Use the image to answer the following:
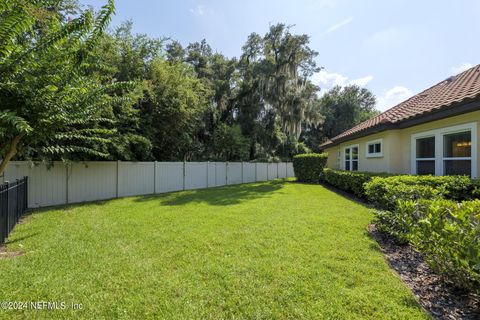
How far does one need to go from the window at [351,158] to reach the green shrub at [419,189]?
22.7 feet

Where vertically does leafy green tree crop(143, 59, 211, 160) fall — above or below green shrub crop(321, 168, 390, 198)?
above

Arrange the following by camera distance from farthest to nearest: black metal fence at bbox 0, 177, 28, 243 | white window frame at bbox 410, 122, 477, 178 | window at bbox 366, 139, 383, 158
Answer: window at bbox 366, 139, 383, 158, white window frame at bbox 410, 122, 477, 178, black metal fence at bbox 0, 177, 28, 243

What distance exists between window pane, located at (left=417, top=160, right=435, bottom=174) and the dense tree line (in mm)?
8759

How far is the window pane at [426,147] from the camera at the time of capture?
25.0ft

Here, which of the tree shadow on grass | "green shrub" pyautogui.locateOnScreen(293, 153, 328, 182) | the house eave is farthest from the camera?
"green shrub" pyautogui.locateOnScreen(293, 153, 328, 182)

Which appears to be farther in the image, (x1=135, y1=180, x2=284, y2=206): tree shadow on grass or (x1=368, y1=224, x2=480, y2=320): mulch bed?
(x1=135, y1=180, x2=284, y2=206): tree shadow on grass

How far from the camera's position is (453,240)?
2775mm

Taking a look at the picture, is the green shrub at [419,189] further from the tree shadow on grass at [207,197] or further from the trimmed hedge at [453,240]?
the tree shadow on grass at [207,197]

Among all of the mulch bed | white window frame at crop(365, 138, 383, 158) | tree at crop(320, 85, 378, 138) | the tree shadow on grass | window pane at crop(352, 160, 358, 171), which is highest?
tree at crop(320, 85, 378, 138)

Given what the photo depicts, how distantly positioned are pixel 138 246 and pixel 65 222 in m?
3.20

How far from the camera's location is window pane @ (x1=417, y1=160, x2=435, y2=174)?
7605 millimetres

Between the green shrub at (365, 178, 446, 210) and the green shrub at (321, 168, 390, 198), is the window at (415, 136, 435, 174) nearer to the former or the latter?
the green shrub at (321, 168, 390, 198)

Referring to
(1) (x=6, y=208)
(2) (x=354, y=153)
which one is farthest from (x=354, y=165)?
(1) (x=6, y=208)


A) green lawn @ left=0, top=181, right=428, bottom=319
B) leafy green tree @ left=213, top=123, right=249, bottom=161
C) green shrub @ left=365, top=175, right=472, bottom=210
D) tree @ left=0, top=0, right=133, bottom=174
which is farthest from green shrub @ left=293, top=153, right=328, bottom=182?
tree @ left=0, top=0, right=133, bottom=174
